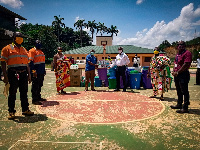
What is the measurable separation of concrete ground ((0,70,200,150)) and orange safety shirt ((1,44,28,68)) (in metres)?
1.47

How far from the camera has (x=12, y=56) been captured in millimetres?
4121

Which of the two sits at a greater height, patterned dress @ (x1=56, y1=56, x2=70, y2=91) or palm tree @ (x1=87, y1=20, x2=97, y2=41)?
palm tree @ (x1=87, y1=20, x2=97, y2=41)

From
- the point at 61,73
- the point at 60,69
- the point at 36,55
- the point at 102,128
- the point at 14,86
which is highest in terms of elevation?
the point at 36,55

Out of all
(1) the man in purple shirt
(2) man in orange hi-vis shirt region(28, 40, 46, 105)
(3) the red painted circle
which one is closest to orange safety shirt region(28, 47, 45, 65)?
(2) man in orange hi-vis shirt region(28, 40, 46, 105)

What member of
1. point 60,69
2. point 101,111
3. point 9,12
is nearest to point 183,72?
point 101,111

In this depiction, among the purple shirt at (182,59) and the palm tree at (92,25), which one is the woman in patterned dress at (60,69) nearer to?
the purple shirt at (182,59)

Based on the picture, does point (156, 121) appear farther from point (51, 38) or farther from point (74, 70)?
point (51, 38)

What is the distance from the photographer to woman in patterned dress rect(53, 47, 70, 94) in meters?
7.51

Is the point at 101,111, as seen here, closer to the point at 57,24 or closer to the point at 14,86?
the point at 14,86

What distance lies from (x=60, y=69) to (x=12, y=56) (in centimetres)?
354

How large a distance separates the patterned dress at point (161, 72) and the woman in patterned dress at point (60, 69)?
4.03m

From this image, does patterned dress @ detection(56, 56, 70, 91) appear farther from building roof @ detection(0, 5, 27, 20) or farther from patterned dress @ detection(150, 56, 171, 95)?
building roof @ detection(0, 5, 27, 20)

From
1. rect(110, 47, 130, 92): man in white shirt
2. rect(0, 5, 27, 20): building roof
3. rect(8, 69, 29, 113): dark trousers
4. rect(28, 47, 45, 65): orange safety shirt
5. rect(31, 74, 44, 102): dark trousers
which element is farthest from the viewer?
rect(0, 5, 27, 20): building roof

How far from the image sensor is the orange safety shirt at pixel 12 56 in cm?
406
